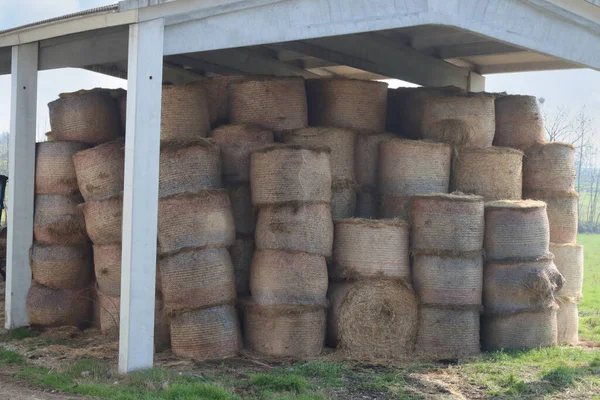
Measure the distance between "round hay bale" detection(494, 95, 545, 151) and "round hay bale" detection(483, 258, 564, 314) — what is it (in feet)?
6.14

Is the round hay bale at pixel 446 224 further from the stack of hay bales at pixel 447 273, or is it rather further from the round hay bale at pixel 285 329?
the round hay bale at pixel 285 329

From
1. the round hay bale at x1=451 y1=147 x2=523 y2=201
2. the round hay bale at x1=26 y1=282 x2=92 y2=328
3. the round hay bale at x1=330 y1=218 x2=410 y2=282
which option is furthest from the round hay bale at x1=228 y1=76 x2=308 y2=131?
the round hay bale at x1=26 y1=282 x2=92 y2=328

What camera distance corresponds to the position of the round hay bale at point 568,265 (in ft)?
32.7

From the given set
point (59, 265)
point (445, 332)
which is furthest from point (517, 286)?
A: point (59, 265)

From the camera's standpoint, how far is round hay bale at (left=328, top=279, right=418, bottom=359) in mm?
8477

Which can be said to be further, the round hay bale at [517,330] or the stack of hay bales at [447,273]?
the round hay bale at [517,330]

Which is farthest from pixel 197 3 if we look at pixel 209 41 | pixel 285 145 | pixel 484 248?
pixel 484 248

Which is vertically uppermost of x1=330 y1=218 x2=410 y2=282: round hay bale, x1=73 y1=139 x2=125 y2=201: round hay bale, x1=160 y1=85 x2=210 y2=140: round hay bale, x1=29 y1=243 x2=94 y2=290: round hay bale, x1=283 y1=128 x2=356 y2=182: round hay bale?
x1=160 y1=85 x2=210 y2=140: round hay bale

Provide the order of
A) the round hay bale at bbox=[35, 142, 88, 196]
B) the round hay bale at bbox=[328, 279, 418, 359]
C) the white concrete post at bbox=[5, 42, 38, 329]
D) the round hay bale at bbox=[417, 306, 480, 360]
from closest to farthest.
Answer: the round hay bale at bbox=[328, 279, 418, 359] → the round hay bale at bbox=[417, 306, 480, 360] → the round hay bale at bbox=[35, 142, 88, 196] → the white concrete post at bbox=[5, 42, 38, 329]

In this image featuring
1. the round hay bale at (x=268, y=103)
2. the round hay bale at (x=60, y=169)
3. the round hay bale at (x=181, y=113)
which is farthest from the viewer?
the round hay bale at (x=60, y=169)

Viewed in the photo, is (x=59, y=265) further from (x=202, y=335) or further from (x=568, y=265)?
(x=568, y=265)

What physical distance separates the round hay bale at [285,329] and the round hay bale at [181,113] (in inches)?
82.1

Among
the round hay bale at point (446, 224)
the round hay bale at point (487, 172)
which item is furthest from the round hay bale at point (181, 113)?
the round hay bale at point (487, 172)

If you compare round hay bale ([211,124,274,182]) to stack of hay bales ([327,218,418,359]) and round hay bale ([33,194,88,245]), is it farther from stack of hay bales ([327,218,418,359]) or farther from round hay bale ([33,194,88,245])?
round hay bale ([33,194,88,245])
